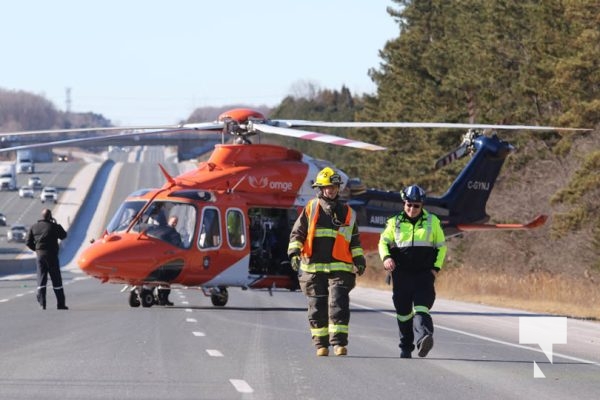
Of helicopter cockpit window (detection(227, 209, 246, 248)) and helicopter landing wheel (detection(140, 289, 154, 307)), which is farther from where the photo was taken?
helicopter cockpit window (detection(227, 209, 246, 248))

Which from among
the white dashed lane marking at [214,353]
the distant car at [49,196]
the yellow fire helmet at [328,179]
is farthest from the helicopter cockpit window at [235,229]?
the distant car at [49,196]

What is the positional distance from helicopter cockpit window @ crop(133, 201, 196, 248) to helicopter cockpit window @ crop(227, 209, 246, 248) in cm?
80

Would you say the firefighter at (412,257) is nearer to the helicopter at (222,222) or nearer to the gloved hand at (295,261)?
the gloved hand at (295,261)

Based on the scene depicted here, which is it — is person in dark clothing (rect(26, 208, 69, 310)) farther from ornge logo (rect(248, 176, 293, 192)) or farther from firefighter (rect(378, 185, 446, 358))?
firefighter (rect(378, 185, 446, 358))

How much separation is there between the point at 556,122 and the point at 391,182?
28.5 metres

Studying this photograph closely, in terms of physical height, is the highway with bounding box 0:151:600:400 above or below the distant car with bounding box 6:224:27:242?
above

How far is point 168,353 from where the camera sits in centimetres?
1507

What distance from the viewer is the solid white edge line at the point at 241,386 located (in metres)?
11.6

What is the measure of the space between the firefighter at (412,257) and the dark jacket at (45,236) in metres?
11.4

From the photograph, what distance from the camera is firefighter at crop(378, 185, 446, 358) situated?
48.6 feet

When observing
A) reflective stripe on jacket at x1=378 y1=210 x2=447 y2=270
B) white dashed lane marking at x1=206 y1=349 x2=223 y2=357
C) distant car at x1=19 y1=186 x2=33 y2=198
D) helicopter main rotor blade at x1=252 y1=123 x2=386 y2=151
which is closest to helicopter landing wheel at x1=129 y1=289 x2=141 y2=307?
helicopter main rotor blade at x1=252 y1=123 x2=386 y2=151

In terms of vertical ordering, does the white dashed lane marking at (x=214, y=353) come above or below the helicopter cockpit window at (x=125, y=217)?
below

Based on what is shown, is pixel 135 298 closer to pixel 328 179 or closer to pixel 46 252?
pixel 46 252

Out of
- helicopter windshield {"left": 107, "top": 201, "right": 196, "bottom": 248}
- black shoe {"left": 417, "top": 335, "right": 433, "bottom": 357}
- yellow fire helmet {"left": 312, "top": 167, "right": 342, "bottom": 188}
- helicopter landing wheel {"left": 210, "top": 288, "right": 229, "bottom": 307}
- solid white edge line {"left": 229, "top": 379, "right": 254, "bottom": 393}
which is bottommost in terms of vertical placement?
helicopter landing wheel {"left": 210, "top": 288, "right": 229, "bottom": 307}
